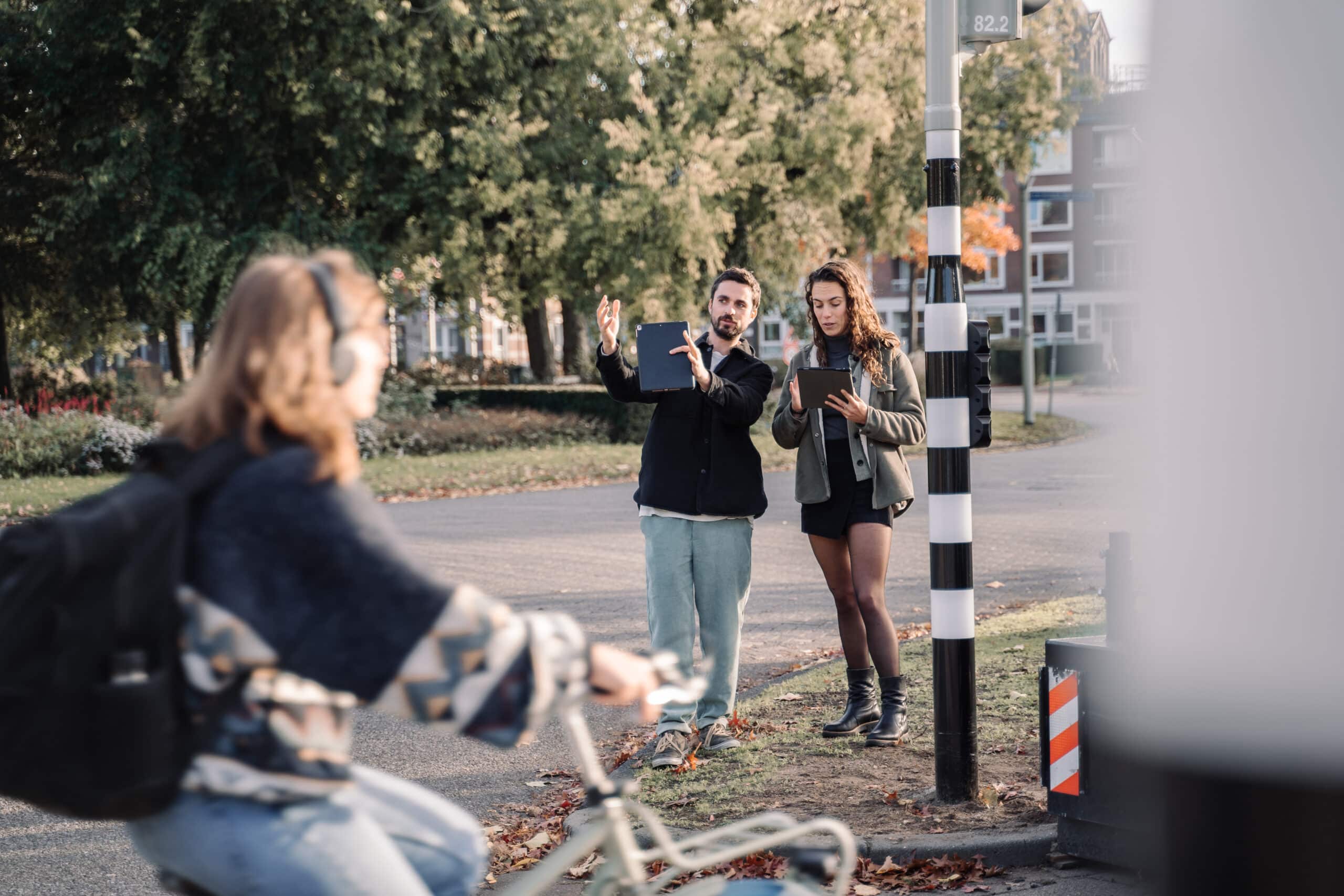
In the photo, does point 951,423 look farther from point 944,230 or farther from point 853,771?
point 853,771

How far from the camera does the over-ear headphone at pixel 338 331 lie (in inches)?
81.0

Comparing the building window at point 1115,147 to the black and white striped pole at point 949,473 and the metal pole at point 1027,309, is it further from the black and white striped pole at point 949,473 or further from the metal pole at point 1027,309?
the metal pole at point 1027,309

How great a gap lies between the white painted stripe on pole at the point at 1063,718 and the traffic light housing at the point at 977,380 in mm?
991

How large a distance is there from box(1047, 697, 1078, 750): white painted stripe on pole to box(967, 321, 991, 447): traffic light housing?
0.99m

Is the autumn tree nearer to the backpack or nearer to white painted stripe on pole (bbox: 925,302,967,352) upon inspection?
white painted stripe on pole (bbox: 925,302,967,352)

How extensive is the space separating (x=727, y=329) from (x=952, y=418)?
1.14 metres

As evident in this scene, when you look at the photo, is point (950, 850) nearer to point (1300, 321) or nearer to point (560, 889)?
point (560, 889)

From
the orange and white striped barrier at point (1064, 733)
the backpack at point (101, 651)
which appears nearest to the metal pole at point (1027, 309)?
the orange and white striped barrier at point (1064, 733)

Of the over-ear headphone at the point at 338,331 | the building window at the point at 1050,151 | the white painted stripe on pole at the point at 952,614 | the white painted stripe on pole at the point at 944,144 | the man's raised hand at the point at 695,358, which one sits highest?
the building window at the point at 1050,151

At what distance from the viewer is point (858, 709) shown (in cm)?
631

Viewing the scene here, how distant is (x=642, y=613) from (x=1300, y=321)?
805 centimetres

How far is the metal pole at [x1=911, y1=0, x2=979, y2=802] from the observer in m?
5.21

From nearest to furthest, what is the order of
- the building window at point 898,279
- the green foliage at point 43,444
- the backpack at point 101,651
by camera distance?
the backpack at point 101,651 → the green foliage at point 43,444 → the building window at point 898,279

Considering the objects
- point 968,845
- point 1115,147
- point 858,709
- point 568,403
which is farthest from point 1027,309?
point 1115,147
